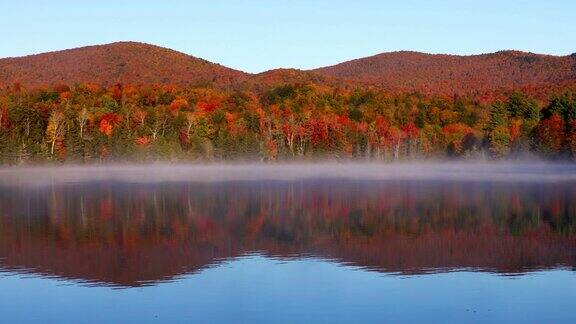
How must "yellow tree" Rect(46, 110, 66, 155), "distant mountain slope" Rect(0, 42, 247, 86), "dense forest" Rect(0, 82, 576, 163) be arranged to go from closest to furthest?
A: "yellow tree" Rect(46, 110, 66, 155) < "dense forest" Rect(0, 82, 576, 163) < "distant mountain slope" Rect(0, 42, 247, 86)

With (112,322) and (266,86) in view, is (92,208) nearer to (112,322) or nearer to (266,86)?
(112,322)

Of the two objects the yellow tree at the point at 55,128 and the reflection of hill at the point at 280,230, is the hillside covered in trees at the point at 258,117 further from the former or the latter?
the reflection of hill at the point at 280,230

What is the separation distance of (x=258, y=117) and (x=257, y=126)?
80.4 inches

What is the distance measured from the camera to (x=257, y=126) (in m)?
124

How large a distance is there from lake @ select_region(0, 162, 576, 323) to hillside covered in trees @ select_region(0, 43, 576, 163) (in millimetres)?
63664

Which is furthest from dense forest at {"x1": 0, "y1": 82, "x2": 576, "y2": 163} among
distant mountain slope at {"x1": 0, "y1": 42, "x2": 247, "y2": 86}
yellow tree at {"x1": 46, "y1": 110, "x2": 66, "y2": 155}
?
distant mountain slope at {"x1": 0, "y1": 42, "x2": 247, "y2": 86}

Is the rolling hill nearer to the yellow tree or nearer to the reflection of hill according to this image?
the yellow tree

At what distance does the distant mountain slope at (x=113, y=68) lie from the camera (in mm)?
164125

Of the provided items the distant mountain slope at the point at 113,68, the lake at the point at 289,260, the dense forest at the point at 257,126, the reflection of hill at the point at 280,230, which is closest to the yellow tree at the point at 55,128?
the dense forest at the point at 257,126

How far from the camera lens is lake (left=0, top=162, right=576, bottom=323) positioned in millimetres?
18938

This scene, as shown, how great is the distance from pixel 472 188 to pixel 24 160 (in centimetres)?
6716

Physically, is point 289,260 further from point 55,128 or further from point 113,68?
point 113,68

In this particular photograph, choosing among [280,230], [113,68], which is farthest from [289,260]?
[113,68]

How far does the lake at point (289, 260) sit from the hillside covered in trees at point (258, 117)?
209ft
